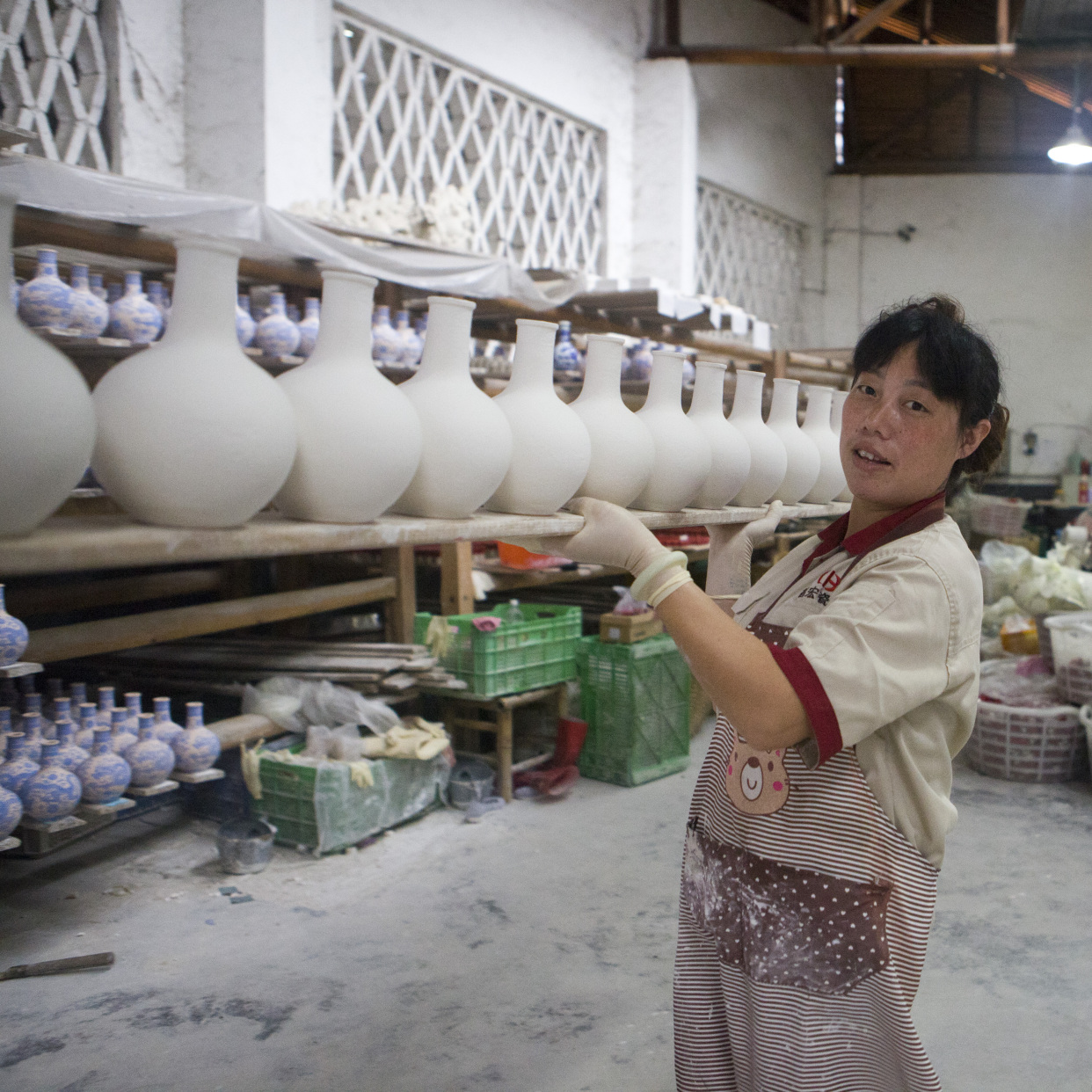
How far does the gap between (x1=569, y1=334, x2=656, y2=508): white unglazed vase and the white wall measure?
9.11m

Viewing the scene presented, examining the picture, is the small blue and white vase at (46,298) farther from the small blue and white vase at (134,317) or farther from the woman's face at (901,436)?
the woman's face at (901,436)

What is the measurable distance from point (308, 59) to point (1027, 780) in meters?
4.70

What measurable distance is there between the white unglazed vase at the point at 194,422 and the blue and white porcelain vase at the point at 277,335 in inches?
104

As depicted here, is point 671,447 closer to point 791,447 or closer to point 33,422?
point 791,447

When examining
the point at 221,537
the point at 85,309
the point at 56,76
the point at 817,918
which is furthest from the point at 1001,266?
the point at 221,537

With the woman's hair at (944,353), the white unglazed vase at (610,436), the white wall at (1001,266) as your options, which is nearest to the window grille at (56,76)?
the white unglazed vase at (610,436)

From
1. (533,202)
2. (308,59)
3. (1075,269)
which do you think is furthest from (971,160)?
(308,59)

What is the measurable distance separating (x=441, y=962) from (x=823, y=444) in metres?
1.74

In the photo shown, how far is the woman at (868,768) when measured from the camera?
125 cm

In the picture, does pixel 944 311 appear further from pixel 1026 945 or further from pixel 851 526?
pixel 1026 945

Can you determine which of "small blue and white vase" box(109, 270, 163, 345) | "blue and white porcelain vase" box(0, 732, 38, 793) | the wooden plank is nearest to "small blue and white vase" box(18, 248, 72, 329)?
"small blue and white vase" box(109, 270, 163, 345)

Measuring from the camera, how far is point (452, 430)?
1.29m

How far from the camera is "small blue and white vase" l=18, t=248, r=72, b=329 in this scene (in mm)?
2971

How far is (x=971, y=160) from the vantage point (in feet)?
32.6
